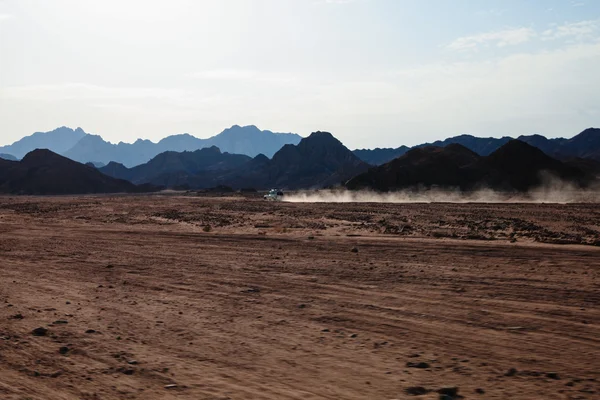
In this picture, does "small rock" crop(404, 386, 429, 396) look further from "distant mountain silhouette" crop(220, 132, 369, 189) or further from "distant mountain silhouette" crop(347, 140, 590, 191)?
"distant mountain silhouette" crop(220, 132, 369, 189)

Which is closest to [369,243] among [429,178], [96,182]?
[429,178]

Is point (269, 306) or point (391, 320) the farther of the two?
point (269, 306)

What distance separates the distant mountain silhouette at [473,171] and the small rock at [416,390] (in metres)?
79.1

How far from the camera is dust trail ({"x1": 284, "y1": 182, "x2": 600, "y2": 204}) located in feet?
217

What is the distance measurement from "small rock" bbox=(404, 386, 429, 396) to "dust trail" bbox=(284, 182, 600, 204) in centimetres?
6126

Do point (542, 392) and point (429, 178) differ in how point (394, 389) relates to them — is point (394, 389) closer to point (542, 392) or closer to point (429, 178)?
point (542, 392)

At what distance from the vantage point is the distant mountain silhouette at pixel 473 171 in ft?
273

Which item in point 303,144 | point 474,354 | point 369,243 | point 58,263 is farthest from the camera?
point 303,144

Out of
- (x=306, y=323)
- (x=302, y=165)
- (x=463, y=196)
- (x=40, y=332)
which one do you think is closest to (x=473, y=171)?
(x=463, y=196)

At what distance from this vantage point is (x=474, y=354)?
8.42 metres

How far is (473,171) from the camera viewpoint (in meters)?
89.0

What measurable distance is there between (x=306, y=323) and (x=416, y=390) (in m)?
3.65

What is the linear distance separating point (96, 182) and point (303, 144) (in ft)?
245

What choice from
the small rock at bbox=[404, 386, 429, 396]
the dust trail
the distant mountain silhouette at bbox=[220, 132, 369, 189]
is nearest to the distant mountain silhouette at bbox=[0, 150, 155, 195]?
the distant mountain silhouette at bbox=[220, 132, 369, 189]
